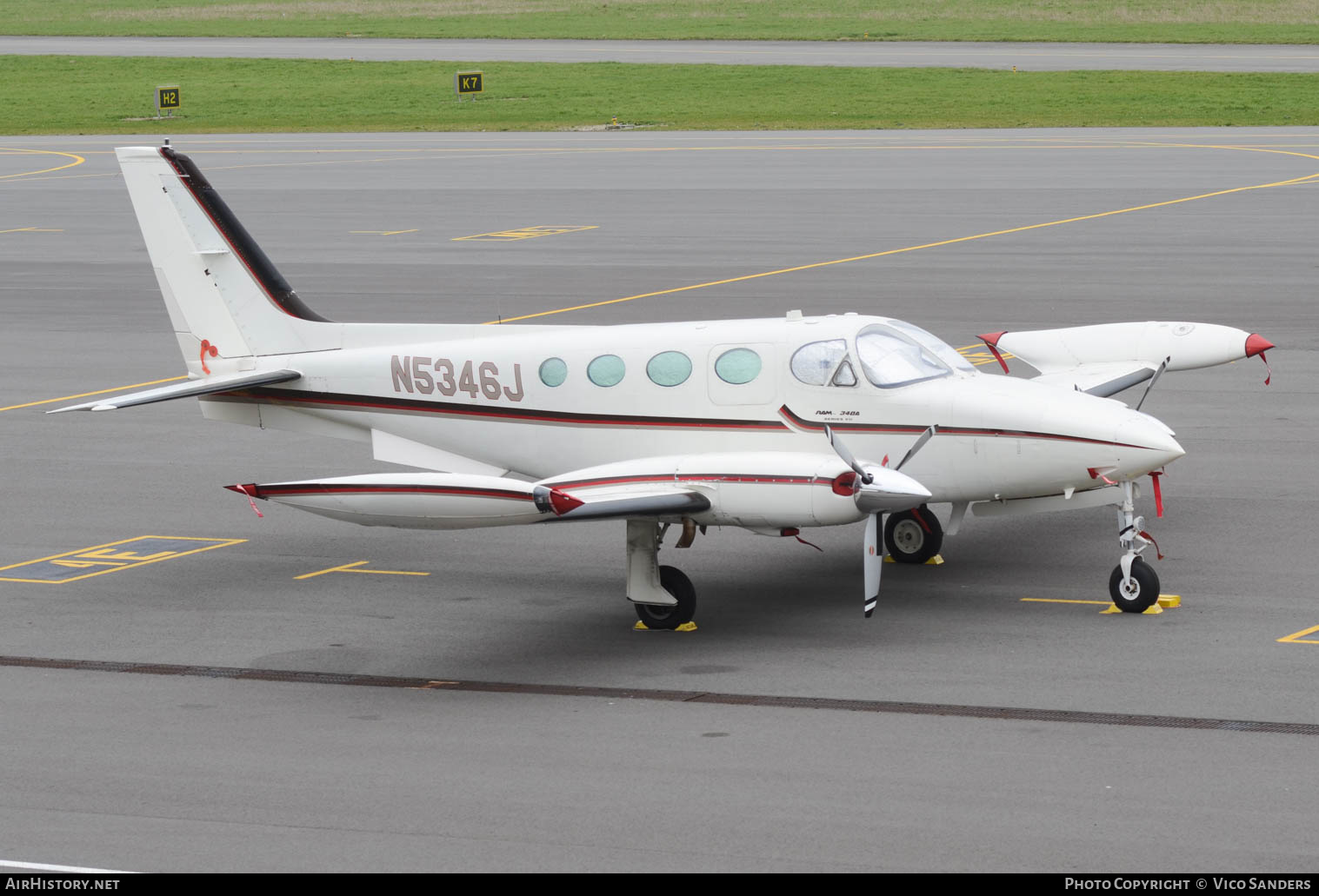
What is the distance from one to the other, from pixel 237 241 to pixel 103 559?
386 centimetres

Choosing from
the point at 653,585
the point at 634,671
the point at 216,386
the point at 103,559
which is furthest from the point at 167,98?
the point at 634,671

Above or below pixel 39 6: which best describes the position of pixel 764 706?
below

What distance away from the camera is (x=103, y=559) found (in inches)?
813

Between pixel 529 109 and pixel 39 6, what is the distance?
319 ft

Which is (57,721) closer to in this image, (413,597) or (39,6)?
(413,597)

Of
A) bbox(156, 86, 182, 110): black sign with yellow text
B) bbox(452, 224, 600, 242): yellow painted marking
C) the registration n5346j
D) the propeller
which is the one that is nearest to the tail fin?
the registration n5346j

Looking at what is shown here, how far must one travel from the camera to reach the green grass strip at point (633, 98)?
81.1 meters

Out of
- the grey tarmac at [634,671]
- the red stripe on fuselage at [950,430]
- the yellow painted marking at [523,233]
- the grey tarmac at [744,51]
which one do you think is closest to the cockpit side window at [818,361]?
the red stripe on fuselage at [950,430]

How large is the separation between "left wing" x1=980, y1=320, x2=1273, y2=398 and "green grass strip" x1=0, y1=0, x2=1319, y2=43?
296 feet

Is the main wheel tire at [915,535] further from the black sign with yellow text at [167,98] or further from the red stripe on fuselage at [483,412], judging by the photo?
the black sign with yellow text at [167,98]

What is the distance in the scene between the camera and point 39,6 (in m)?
169

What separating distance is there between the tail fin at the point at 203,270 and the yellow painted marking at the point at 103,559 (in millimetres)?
2051
